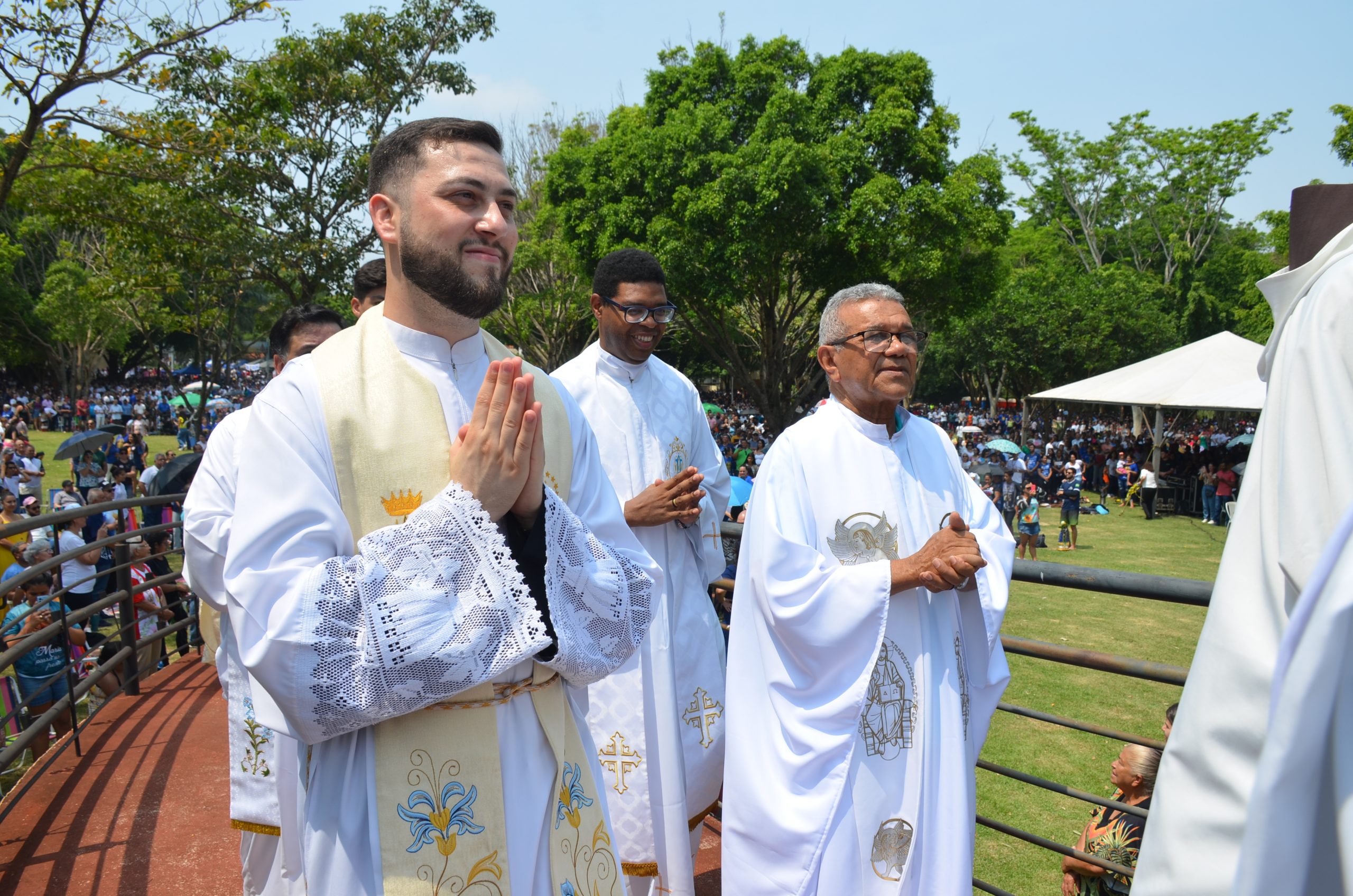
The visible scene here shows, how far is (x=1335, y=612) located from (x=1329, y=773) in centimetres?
19

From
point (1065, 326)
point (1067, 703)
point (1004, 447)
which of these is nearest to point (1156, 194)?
point (1065, 326)

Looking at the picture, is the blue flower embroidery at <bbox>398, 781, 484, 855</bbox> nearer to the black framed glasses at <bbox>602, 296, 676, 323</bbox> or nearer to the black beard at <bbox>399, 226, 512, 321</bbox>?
the black beard at <bbox>399, 226, 512, 321</bbox>

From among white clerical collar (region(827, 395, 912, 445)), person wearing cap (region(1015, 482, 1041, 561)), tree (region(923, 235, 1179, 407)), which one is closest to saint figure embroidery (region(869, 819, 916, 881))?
white clerical collar (region(827, 395, 912, 445))

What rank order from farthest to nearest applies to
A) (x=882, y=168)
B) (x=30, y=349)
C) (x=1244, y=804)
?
(x=30, y=349) < (x=882, y=168) < (x=1244, y=804)

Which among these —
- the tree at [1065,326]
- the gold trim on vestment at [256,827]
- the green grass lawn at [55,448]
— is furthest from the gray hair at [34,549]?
the tree at [1065,326]

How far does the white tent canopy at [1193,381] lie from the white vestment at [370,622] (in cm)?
2103

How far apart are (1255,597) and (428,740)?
1394mm

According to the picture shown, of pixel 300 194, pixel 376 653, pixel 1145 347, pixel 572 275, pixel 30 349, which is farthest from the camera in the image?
pixel 30 349

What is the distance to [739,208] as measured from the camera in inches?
678

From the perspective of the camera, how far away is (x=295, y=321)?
3986mm

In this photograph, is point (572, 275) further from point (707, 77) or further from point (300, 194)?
point (300, 194)

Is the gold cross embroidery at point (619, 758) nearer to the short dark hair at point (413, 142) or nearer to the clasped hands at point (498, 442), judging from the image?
the clasped hands at point (498, 442)

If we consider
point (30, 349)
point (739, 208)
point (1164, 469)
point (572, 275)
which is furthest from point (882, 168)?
point (30, 349)

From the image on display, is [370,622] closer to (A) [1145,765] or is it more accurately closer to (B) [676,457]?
(B) [676,457]
